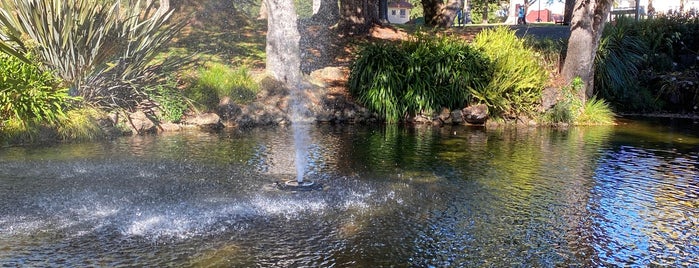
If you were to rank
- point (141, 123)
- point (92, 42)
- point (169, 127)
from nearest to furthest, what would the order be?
point (92, 42) → point (141, 123) → point (169, 127)

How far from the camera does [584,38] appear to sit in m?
17.8

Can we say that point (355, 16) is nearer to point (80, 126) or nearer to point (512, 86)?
point (512, 86)

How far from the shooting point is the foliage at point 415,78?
17156 millimetres

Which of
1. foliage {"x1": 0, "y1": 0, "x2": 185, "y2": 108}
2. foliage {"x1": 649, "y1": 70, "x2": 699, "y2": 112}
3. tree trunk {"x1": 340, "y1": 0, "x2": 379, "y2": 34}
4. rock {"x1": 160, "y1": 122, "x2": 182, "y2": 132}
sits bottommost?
rock {"x1": 160, "y1": 122, "x2": 182, "y2": 132}

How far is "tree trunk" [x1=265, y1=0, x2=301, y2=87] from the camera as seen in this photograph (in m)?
18.0

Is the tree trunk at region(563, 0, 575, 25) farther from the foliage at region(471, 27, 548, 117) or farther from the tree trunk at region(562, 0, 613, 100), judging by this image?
the foliage at region(471, 27, 548, 117)

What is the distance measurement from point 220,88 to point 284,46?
7.96 ft

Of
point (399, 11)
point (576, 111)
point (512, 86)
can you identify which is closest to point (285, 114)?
point (512, 86)

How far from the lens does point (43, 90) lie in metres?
12.8

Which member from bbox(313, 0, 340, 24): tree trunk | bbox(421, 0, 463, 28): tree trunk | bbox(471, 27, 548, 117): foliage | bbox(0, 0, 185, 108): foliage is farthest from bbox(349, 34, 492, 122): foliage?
bbox(421, 0, 463, 28): tree trunk

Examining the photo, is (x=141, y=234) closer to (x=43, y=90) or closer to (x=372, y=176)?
→ (x=372, y=176)

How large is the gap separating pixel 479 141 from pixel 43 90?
27.7ft

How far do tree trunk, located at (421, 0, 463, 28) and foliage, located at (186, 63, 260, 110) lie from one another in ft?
37.1

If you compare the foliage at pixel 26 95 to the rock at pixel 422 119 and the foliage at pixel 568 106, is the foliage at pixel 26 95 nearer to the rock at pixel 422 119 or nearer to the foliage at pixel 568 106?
the rock at pixel 422 119
